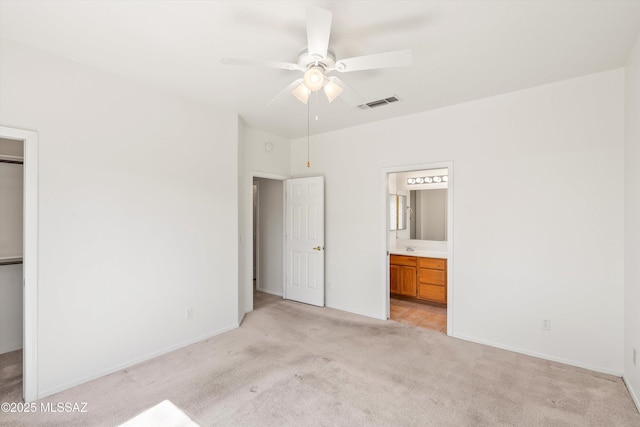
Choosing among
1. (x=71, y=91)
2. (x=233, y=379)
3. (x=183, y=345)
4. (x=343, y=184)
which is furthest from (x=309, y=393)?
(x=71, y=91)

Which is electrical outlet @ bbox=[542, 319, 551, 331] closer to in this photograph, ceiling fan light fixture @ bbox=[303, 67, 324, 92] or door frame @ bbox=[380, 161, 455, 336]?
door frame @ bbox=[380, 161, 455, 336]

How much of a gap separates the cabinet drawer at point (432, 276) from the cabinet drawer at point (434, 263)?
6cm

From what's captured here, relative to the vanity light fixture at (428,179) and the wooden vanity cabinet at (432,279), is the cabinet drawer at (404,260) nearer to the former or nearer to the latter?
the wooden vanity cabinet at (432,279)

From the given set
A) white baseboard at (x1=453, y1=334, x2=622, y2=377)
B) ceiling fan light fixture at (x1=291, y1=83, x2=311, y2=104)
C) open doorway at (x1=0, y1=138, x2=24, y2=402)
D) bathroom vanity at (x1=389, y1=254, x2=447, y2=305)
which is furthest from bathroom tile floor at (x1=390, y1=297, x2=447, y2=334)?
open doorway at (x1=0, y1=138, x2=24, y2=402)

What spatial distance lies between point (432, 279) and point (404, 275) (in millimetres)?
487

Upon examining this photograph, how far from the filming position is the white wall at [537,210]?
282 cm

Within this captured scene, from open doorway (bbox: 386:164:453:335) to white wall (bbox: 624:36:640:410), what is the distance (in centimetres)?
184

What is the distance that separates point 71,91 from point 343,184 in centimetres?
335

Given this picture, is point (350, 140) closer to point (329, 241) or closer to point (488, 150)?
point (329, 241)

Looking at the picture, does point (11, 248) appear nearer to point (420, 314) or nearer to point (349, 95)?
point (349, 95)

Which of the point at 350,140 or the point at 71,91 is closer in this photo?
the point at 71,91

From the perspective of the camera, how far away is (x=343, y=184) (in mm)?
4730

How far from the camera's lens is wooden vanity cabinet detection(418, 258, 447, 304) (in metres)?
4.79

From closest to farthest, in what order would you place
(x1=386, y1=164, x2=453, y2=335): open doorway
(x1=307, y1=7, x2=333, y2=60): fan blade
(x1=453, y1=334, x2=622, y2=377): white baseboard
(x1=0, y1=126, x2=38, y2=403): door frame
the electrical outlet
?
(x1=307, y1=7, x2=333, y2=60): fan blade, (x1=0, y1=126, x2=38, y2=403): door frame, (x1=453, y1=334, x2=622, y2=377): white baseboard, the electrical outlet, (x1=386, y1=164, x2=453, y2=335): open doorway
